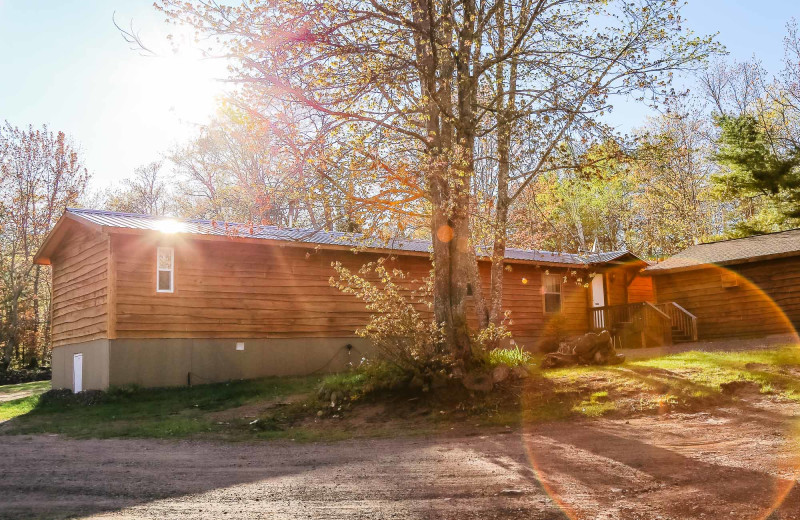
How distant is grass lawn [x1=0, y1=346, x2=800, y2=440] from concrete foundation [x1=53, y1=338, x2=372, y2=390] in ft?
6.51

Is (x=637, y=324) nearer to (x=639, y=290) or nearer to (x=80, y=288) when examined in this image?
(x=639, y=290)

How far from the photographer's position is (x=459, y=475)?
20.5ft

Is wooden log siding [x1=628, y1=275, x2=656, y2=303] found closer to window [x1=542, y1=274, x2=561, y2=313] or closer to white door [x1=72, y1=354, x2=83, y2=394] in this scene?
window [x1=542, y1=274, x2=561, y2=313]

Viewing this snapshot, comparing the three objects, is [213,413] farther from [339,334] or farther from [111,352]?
[339,334]

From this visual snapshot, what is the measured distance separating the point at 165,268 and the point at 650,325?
15.1 meters

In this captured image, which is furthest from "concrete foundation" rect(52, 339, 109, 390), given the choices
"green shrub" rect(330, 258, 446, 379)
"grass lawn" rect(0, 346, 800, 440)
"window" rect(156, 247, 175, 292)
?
"green shrub" rect(330, 258, 446, 379)

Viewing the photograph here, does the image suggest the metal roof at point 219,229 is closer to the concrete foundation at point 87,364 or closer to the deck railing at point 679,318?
the concrete foundation at point 87,364

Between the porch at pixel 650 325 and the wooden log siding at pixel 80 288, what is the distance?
16074 millimetres

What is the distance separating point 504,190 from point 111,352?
33.8 feet

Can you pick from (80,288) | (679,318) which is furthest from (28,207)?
(679,318)

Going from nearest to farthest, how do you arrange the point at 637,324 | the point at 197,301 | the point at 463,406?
1. the point at 463,406
2. the point at 197,301
3. the point at 637,324

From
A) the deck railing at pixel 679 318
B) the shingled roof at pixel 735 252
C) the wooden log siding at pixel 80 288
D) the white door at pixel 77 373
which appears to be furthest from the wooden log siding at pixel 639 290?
the white door at pixel 77 373

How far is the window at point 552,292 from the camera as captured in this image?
2403cm

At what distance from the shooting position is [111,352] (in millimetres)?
15219
